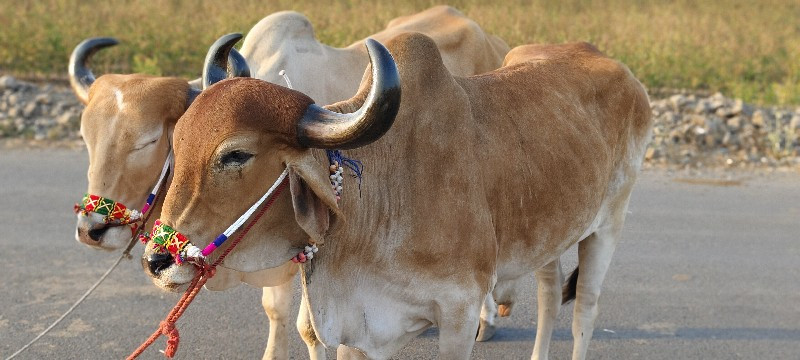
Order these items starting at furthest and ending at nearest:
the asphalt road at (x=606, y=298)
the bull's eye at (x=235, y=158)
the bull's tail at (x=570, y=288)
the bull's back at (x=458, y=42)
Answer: the bull's back at (x=458, y=42) → the asphalt road at (x=606, y=298) → the bull's tail at (x=570, y=288) → the bull's eye at (x=235, y=158)

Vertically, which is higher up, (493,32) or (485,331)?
(485,331)

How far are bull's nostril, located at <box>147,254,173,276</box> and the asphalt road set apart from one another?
87.0 inches

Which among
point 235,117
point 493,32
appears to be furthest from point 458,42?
point 493,32

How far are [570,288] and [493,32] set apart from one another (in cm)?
972

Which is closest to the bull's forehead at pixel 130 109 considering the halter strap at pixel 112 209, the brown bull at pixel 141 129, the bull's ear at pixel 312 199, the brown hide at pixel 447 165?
the brown bull at pixel 141 129

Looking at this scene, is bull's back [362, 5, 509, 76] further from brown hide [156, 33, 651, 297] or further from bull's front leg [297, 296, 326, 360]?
bull's front leg [297, 296, 326, 360]

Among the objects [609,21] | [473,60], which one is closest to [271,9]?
[609,21]

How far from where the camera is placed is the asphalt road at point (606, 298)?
501 cm

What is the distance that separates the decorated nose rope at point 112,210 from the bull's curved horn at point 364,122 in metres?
→ 1.13

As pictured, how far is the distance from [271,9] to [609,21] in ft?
19.1

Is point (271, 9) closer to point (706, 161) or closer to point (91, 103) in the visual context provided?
point (706, 161)

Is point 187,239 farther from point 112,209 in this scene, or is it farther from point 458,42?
point 458,42

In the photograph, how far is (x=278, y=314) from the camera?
446 centimetres

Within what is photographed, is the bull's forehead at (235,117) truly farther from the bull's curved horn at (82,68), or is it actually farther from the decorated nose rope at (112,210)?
the bull's curved horn at (82,68)
